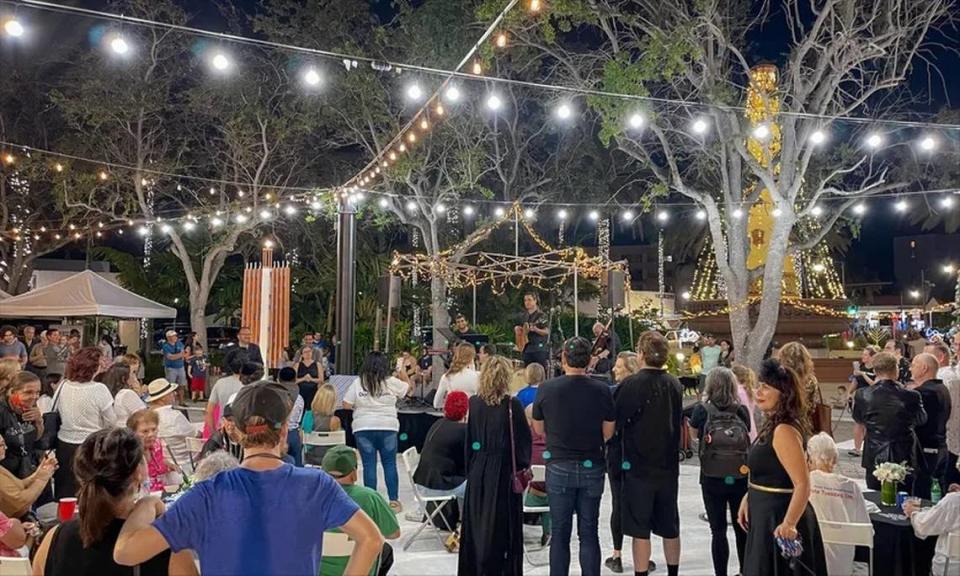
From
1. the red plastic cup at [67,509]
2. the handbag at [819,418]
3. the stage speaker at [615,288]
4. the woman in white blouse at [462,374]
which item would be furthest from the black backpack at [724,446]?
the stage speaker at [615,288]

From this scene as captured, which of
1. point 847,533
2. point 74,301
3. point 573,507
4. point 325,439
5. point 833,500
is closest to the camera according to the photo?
point 847,533

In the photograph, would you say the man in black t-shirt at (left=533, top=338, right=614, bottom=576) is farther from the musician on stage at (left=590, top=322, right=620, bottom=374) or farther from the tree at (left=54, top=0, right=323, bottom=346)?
the tree at (left=54, top=0, right=323, bottom=346)

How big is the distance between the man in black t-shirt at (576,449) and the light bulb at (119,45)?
5994mm

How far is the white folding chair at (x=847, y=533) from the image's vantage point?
3.71m

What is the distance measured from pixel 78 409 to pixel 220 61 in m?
4.25

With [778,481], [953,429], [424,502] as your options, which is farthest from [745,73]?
[778,481]

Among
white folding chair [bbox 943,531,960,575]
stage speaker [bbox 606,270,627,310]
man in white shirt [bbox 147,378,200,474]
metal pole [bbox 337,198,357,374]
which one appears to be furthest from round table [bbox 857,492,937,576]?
metal pole [bbox 337,198,357,374]

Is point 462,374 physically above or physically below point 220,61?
below

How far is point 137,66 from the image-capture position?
17.0m

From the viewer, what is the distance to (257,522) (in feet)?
6.51

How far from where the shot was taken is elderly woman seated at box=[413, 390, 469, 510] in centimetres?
504

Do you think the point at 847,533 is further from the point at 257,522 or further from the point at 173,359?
the point at 173,359

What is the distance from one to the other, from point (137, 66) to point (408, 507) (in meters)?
14.2

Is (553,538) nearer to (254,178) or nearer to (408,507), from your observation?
(408,507)
